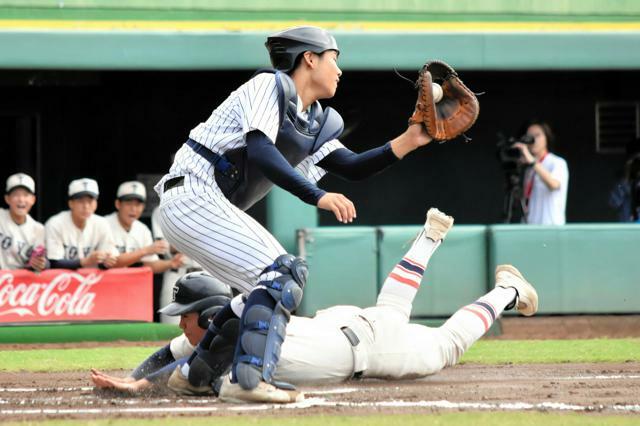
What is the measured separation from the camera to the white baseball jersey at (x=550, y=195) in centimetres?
1006

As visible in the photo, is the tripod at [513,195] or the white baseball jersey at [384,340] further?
the tripod at [513,195]

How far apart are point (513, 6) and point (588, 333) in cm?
321

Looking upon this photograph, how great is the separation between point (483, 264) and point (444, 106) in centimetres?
486

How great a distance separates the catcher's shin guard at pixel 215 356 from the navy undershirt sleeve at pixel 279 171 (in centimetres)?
69

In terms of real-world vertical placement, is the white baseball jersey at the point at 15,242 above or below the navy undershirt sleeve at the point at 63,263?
above

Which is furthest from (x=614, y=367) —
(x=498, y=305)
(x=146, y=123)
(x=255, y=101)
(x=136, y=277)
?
(x=146, y=123)

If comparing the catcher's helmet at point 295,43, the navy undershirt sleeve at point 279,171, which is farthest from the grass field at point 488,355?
the navy undershirt sleeve at point 279,171

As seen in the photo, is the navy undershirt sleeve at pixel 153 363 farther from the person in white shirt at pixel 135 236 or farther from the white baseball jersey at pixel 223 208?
the person in white shirt at pixel 135 236

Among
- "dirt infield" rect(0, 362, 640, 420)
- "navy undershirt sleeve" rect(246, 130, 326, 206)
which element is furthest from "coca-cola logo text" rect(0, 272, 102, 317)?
"navy undershirt sleeve" rect(246, 130, 326, 206)

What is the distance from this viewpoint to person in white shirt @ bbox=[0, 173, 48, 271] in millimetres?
9297

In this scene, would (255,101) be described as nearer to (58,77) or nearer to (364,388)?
(364,388)

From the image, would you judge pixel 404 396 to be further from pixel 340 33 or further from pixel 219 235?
pixel 340 33

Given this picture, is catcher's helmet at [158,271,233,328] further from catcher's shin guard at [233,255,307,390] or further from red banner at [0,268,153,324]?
red banner at [0,268,153,324]

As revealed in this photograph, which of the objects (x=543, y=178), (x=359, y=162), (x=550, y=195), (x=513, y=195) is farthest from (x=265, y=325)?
(x=513, y=195)
